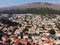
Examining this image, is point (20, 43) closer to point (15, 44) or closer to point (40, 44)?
point (15, 44)

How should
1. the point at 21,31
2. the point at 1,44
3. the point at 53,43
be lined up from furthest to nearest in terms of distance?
the point at 21,31 < the point at 53,43 < the point at 1,44

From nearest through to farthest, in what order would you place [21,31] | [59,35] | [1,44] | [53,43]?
[1,44], [53,43], [59,35], [21,31]

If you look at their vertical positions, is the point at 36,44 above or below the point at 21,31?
above

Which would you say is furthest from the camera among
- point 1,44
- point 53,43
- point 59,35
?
point 59,35

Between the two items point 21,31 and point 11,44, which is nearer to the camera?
point 11,44

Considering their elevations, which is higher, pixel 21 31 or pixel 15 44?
pixel 15 44

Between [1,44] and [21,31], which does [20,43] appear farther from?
[21,31]

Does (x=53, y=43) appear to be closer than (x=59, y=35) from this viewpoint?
Yes

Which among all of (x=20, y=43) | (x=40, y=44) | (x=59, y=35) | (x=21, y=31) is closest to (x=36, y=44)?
(x=40, y=44)

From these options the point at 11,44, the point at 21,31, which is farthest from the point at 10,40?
the point at 21,31
